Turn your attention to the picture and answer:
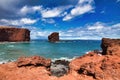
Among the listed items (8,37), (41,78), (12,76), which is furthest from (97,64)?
(8,37)

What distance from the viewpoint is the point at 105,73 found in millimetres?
8516

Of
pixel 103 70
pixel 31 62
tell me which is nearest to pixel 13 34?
pixel 31 62

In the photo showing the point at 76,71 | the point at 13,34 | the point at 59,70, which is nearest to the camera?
the point at 76,71

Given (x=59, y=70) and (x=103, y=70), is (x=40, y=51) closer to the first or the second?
(x=59, y=70)

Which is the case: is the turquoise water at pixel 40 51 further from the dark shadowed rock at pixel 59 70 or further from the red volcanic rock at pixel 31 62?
the red volcanic rock at pixel 31 62

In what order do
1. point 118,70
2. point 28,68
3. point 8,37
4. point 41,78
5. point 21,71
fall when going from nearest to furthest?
1. point 118,70
2. point 41,78
3. point 21,71
4. point 28,68
5. point 8,37

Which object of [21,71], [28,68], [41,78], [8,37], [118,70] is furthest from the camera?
[8,37]

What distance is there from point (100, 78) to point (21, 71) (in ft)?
14.6

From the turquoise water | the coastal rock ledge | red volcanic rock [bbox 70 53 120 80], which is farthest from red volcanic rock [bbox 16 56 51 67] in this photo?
the turquoise water

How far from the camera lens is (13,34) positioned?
13575cm

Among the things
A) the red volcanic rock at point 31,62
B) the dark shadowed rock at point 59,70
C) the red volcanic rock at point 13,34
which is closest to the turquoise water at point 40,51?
the dark shadowed rock at point 59,70

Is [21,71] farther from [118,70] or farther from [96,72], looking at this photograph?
[118,70]

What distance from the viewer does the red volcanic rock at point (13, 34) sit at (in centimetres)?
12962

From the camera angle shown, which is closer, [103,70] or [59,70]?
[103,70]
